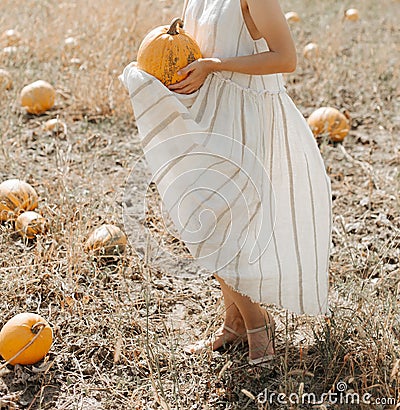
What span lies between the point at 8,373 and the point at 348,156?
2.93 metres

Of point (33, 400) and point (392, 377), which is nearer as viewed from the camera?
point (392, 377)

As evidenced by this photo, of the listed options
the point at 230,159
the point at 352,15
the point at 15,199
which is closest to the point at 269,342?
the point at 230,159

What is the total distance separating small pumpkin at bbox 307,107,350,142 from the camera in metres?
5.17

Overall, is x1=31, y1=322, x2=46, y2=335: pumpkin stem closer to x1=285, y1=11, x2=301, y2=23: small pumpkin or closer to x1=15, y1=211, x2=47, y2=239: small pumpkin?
x1=15, y1=211, x2=47, y2=239: small pumpkin

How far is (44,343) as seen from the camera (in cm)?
295

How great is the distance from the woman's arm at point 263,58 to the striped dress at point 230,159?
0.29 ft

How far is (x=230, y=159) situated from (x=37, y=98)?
314cm

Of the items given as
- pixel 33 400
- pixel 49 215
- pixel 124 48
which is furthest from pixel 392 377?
pixel 124 48

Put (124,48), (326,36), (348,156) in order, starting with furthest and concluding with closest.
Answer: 1. (326,36)
2. (124,48)
3. (348,156)

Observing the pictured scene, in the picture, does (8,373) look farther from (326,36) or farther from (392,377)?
(326,36)

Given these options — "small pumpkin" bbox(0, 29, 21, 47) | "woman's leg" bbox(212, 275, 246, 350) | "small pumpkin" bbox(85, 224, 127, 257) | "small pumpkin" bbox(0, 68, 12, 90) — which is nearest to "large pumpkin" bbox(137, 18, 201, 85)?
"woman's leg" bbox(212, 275, 246, 350)

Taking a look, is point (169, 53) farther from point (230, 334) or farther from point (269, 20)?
point (230, 334)

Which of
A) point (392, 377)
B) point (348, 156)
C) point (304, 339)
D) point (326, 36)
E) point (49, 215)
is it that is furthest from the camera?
point (326, 36)

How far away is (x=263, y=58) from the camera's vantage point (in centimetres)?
263
